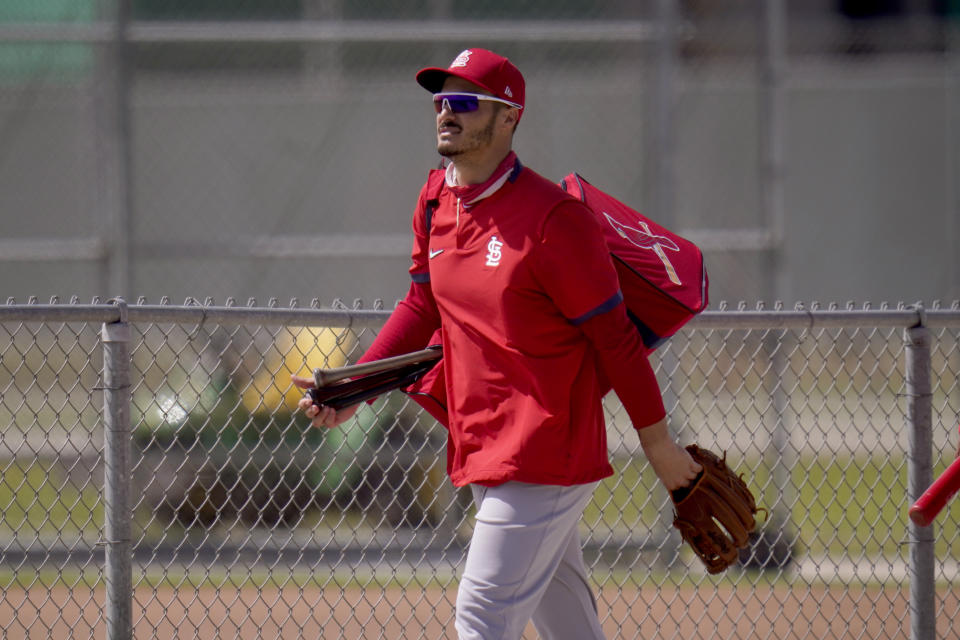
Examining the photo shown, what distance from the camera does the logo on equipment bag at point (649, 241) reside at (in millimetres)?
2861

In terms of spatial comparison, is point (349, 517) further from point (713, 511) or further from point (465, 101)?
point (465, 101)

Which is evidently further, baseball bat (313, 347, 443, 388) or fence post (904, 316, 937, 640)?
fence post (904, 316, 937, 640)

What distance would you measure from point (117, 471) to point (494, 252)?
1.44m

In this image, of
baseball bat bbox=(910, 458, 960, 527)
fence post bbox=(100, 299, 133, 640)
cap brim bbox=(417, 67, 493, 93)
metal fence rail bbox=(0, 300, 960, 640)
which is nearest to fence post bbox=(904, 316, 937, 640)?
metal fence rail bbox=(0, 300, 960, 640)

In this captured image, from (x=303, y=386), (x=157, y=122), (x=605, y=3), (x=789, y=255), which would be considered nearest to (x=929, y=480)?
(x=303, y=386)

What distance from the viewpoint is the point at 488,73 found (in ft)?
9.00

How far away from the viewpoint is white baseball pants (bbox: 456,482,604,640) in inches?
106

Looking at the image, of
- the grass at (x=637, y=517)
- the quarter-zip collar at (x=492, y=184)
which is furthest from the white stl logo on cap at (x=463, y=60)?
the grass at (x=637, y=517)

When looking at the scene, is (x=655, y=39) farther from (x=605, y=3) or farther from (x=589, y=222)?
(x=589, y=222)

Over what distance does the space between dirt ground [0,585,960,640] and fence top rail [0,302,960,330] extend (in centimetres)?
177

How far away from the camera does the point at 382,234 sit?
9.30 meters

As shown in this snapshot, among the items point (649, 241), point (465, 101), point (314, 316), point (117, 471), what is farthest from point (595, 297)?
point (117, 471)

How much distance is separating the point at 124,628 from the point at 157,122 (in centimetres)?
660

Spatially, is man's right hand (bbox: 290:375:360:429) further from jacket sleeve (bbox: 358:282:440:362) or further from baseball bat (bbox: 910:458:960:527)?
baseball bat (bbox: 910:458:960:527)
